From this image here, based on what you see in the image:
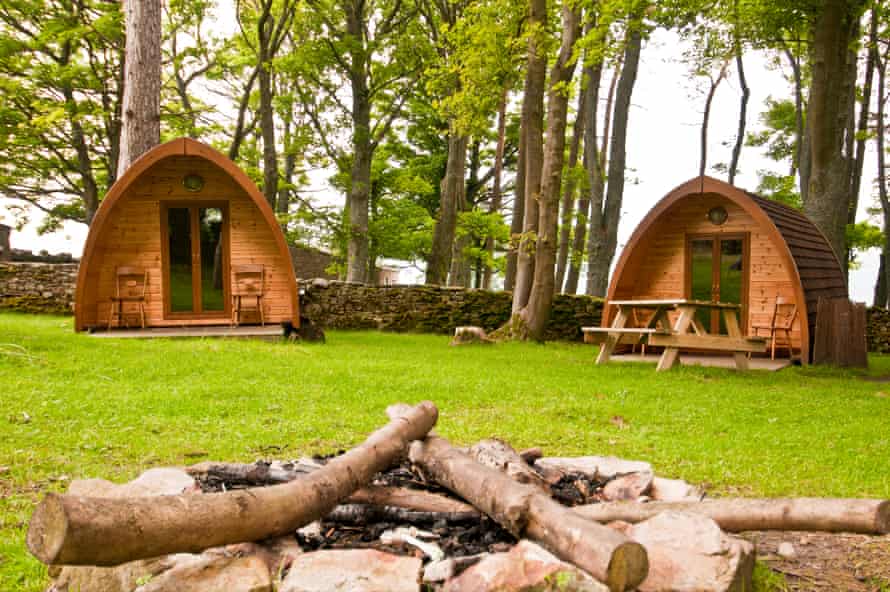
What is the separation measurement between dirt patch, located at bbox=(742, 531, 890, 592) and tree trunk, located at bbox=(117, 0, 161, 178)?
13.3 meters

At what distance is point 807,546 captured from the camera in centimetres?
346

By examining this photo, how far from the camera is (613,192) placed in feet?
58.8

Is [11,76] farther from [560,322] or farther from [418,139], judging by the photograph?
[560,322]

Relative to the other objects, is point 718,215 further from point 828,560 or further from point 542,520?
point 542,520

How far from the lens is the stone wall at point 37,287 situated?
1853 centimetres

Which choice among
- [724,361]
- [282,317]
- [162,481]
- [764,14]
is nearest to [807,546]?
[162,481]

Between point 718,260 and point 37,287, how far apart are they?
18398 mm

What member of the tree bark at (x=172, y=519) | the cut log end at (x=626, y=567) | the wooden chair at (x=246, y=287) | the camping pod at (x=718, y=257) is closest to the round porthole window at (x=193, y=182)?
the wooden chair at (x=246, y=287)

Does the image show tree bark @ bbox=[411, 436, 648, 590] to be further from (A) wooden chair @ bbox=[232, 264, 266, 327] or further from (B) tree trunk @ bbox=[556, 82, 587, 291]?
(B) tree trunk @ bbox=[556, 82, 587, 291]

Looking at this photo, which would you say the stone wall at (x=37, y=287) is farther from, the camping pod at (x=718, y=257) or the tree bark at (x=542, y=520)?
the tree bark at (x=542, y=520)

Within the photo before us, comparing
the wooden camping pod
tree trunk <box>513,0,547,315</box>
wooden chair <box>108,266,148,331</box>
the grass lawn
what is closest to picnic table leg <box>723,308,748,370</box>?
the grass lawn

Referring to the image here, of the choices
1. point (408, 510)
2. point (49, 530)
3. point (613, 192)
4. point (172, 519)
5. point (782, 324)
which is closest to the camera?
point (49, 530)

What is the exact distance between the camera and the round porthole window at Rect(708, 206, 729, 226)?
14.0 metres

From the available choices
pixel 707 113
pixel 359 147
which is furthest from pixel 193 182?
pixel 707 113
